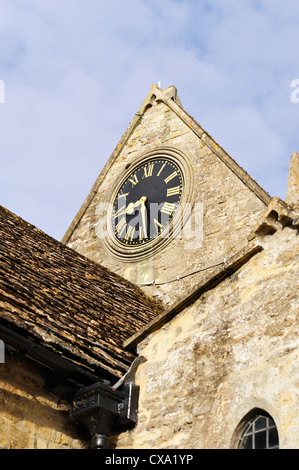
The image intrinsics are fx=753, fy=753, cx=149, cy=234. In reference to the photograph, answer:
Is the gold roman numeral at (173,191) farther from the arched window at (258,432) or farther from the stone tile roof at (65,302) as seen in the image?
the arched window at (258,432)

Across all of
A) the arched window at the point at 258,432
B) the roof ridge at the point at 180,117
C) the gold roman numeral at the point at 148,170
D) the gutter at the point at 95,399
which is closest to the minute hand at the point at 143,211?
the gold roman numeral at the point at 148,170

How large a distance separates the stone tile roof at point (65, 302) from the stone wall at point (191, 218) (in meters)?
0.78

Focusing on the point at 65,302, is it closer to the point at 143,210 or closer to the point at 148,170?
the point at 143,210

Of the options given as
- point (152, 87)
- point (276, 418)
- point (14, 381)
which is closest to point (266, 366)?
point (276, 418)

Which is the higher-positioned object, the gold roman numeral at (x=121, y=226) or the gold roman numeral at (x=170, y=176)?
the gold roman numeral at (x=170, y=176)

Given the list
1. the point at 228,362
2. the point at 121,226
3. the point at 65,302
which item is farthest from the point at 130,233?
the point at 228,362

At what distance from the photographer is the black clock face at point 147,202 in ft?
43.8

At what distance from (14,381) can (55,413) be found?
0.58 m

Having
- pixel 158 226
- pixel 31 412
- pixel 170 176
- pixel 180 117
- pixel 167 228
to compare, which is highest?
pixel 180 117

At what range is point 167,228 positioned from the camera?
13039 mm

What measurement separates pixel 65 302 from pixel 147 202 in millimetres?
5192

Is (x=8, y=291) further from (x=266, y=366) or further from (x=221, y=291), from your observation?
(x=266, y=366)

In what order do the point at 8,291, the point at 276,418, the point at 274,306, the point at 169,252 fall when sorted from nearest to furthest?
the point at 276,418, the point at 274,306, the point at 8,291, the point at 169,252

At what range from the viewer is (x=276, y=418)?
6547 mm
